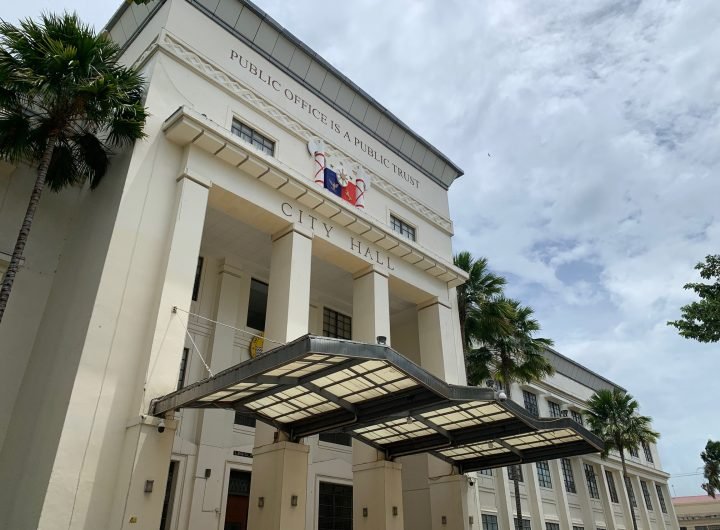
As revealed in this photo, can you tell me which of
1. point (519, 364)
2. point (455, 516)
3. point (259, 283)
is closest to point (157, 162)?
point (259, 283)

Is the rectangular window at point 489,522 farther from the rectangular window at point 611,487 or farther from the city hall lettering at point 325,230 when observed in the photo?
the rectangular window at point 611,487

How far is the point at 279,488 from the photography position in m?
12.5

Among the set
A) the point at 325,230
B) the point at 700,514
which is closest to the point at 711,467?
the point at 700,514

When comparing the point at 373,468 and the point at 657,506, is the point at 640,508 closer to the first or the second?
the point at 657,506

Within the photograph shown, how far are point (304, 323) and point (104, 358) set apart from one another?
16.5 ft

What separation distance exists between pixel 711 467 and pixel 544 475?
72.8ft

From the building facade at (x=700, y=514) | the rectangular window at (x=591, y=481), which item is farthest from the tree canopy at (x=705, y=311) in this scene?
the building facade at (x=700, y=514)

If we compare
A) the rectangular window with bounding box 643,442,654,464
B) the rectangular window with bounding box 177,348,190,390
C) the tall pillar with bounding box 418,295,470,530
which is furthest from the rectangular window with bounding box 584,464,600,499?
the rectangular window with bounding box 177,348,190,390

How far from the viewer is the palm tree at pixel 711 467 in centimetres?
4262

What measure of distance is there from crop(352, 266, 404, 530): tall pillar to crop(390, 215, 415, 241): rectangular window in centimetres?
313

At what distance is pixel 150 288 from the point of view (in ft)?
39.4

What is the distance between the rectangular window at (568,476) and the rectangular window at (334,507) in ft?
56.6

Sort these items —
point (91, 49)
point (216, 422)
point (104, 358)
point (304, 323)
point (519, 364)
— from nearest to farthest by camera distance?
point (104, 358)
point (91, 49)
point (304, 323)
point (216, 422)
point (519, 364)

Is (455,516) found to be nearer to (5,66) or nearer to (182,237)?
(182,237)
